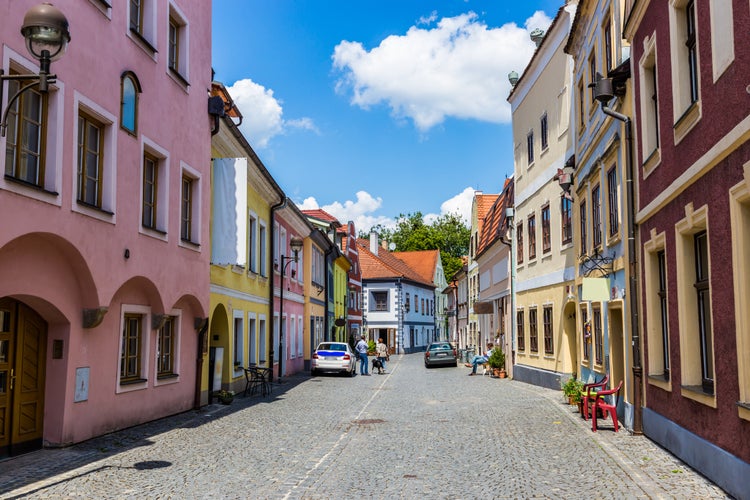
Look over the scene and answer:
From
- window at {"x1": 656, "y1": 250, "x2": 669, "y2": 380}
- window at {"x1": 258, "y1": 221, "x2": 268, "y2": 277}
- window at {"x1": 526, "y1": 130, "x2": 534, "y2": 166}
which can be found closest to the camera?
window at {"x1": 656, "y1": 250, "x2": 669, "y2": 380}

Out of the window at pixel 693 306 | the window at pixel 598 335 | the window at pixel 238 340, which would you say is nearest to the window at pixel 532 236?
the window at pixel 598 335

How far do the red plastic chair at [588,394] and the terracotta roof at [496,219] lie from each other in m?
15.2

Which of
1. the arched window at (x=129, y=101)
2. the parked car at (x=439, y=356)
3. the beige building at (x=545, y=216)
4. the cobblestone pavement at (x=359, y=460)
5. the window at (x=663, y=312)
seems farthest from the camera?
the parked car at (x=439, y=356)

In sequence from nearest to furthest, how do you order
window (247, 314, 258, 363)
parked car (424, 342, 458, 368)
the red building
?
the red building < window (247, 314, 258, 363) < parked car (424, 342, 458, 368)

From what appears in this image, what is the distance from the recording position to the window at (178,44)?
15.0 metres

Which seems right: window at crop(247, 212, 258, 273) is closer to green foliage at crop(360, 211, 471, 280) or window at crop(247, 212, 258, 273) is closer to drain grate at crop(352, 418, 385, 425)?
drain grate at crop(352, 418, 385, 425)

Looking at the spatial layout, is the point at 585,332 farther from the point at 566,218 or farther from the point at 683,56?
the point at 683,56

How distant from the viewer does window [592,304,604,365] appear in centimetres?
1616

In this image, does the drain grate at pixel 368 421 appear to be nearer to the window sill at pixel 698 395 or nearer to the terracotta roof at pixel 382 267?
the window sill at pixel 698 395

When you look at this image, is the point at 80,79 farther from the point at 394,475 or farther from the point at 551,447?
the point at 551,447

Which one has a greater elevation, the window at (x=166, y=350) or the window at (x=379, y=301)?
the window at (x=379, y=301)

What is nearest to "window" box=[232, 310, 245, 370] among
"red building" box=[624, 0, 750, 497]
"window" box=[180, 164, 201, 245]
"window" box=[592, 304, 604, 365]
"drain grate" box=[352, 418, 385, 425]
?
"window" box=[180, 164, 201, 245]

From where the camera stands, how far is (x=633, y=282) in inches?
497

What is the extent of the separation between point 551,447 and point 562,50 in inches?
541
